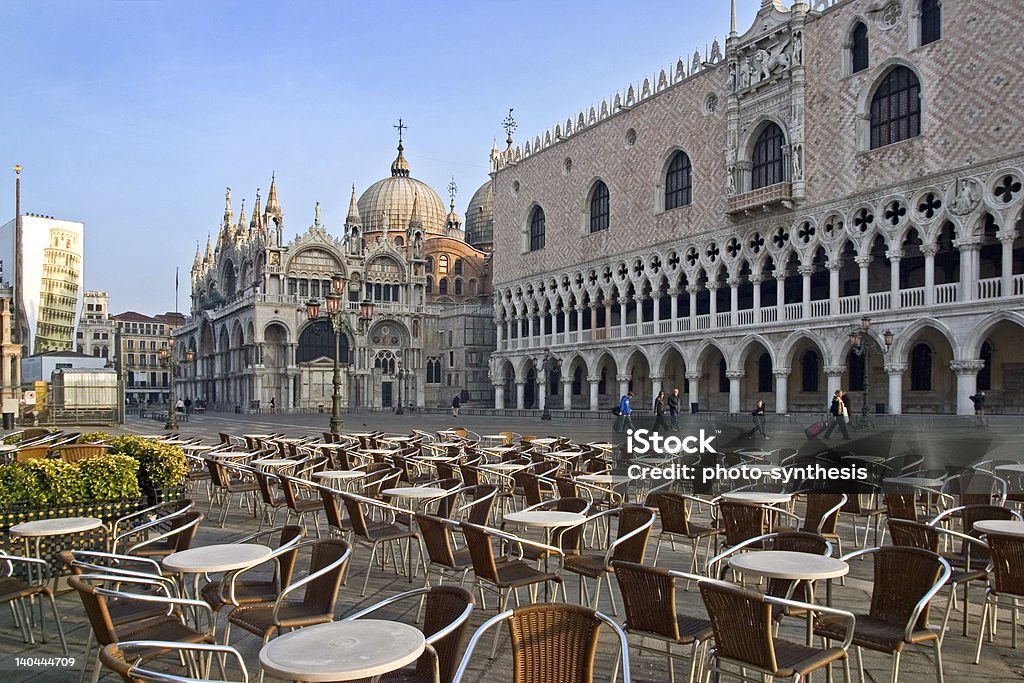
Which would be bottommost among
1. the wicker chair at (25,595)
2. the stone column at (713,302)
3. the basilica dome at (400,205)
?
the wicker chair at (25,595)

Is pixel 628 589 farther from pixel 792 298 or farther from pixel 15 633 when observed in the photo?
pixel 792 298

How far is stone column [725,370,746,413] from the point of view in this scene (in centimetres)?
3422

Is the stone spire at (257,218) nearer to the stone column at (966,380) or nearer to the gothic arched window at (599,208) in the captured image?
the gothic arched window at (599,208)

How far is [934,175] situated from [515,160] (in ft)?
90.5

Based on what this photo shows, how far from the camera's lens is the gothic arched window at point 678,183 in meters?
37.6

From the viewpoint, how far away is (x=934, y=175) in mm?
26688

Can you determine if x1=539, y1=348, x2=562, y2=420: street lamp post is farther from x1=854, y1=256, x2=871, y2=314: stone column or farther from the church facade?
x1=854, y1=256, x2=871, y2=314: stone column

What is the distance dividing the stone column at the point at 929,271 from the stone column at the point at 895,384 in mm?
2364

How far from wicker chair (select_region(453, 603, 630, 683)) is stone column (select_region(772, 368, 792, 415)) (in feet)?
99.7

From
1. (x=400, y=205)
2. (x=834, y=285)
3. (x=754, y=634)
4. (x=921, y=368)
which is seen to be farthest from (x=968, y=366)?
(x=400, y=205)

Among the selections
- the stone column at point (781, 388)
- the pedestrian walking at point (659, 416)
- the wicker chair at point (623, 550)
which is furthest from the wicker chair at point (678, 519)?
the stone column at point (781, 388)

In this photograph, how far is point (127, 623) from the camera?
14.9 ft

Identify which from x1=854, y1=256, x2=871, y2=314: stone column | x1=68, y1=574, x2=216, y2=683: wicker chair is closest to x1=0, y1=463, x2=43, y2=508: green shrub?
x1=68, y1=574, x2=216, y2=683: wicker chair

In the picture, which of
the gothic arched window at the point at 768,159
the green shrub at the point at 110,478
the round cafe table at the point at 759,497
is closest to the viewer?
the green shrub at the point at 110,478
